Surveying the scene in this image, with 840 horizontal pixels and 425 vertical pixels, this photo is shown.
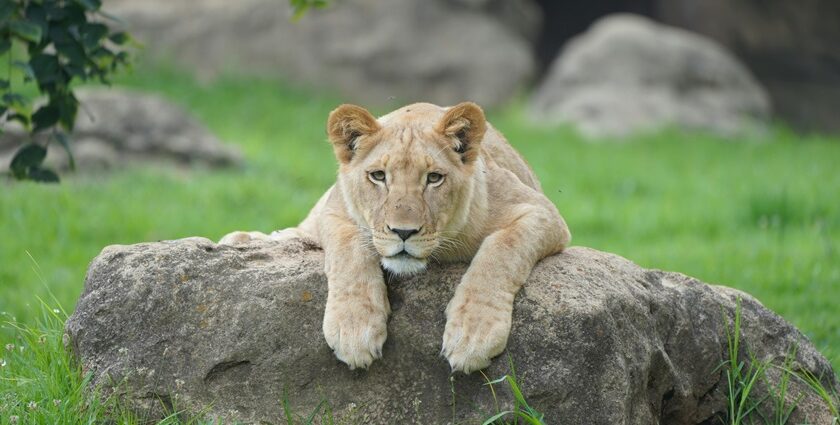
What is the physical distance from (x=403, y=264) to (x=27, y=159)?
2.50 metres

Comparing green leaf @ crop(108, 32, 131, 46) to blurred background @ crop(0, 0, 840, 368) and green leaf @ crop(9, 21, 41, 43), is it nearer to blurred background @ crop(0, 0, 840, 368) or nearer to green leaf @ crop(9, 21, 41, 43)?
green leaf @ crop(9, 21, 41, 43)

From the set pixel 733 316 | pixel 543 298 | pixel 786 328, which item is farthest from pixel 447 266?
pixel 786 328

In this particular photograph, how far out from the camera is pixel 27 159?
18.9 ft

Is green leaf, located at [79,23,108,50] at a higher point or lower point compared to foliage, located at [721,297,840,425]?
higher

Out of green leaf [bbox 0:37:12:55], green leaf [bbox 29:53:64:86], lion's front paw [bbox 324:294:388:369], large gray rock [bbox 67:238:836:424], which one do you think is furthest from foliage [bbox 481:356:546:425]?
green leaf [bbox 0:37:12:55]

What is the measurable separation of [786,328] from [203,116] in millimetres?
11379

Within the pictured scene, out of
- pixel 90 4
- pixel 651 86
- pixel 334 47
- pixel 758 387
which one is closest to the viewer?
pixel 758 387

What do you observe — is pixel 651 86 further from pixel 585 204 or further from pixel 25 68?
pixel 25 68

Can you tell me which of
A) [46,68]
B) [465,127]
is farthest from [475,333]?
[46,68]

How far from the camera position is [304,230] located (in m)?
5.54

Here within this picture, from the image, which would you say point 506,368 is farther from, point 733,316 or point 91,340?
point 91,340

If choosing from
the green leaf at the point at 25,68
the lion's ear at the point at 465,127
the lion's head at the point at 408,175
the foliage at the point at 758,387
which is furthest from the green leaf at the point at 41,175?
the foliage at the point at 758,387

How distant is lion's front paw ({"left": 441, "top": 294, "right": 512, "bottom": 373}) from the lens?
4.17 m

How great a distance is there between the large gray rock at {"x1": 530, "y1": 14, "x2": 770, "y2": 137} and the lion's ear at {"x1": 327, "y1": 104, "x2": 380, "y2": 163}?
1175 centimetres
